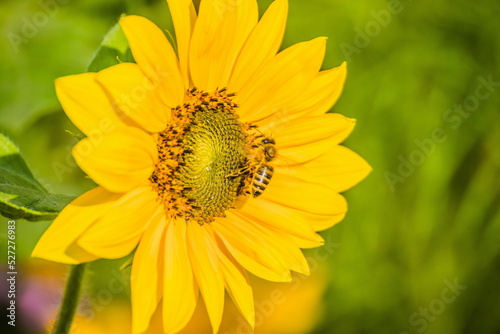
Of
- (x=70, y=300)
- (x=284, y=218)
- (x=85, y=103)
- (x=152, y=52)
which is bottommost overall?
(x=70, y=300)

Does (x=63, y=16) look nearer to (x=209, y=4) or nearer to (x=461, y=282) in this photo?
(x=209, y=4)

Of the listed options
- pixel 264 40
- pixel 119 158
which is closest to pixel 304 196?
pixel 264 40

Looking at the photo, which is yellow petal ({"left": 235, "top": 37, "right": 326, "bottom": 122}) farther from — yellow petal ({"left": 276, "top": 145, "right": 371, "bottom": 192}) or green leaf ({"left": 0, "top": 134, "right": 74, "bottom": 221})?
green leaf ({"left": 0, "top": 134, "right": 74, "bottom": 221})

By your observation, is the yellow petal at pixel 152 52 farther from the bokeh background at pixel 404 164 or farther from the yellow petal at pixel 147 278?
the bokeh background at pixel 404 164

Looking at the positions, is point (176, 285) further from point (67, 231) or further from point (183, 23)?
point (183, 23)

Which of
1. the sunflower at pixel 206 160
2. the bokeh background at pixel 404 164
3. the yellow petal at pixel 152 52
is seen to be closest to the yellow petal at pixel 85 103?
the sunflower at pixel 206 160

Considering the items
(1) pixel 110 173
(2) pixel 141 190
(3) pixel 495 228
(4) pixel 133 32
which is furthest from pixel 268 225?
(3) pixel 495 228

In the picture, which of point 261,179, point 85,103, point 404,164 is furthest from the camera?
point 404,164
